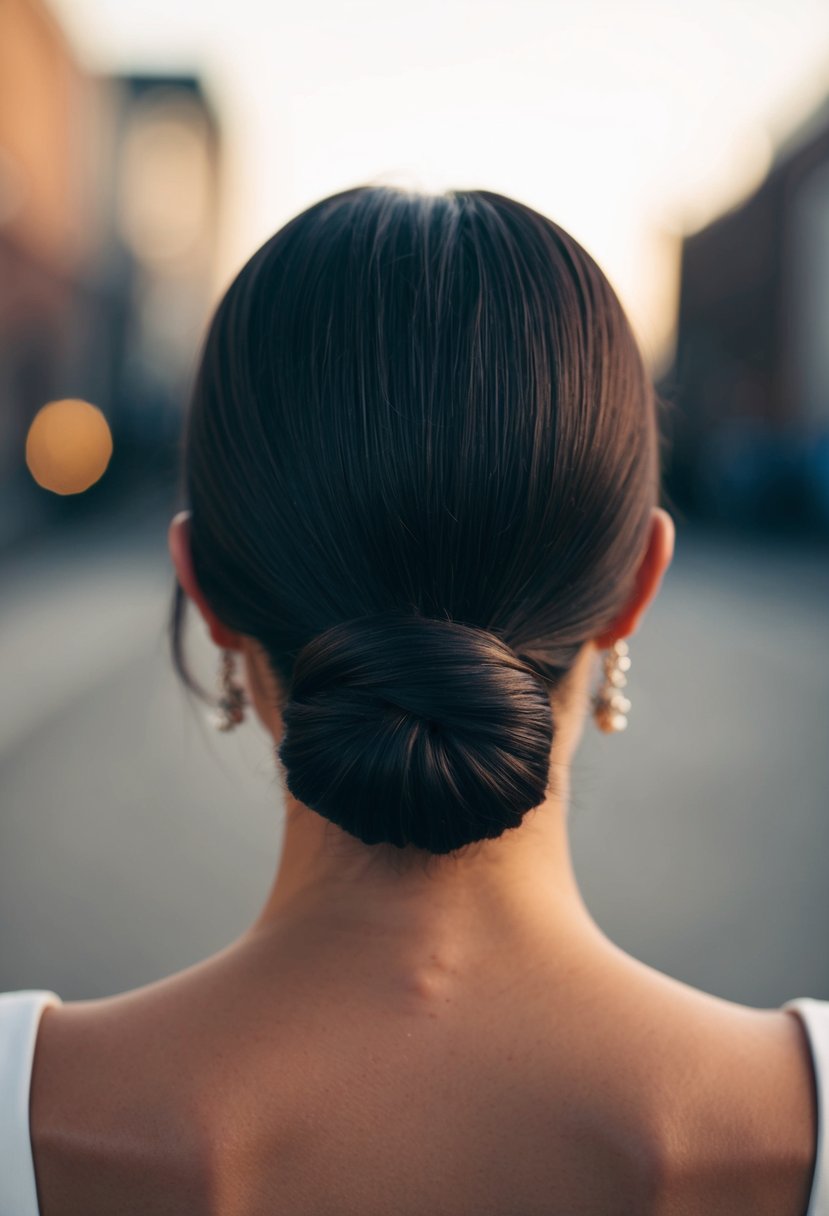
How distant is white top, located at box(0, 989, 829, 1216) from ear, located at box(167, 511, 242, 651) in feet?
1.50

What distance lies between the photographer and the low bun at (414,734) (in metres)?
0.92

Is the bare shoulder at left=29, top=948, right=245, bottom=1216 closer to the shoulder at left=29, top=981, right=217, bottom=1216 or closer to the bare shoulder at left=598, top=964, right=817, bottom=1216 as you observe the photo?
the shoulder at left=29, top=981, right=217, bottom=1216

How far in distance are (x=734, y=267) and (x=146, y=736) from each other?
22.9 meters

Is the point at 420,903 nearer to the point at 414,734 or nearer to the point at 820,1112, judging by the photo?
the point at 414,734

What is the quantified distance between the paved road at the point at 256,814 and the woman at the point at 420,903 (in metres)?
0.36

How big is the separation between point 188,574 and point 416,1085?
1.98 ft

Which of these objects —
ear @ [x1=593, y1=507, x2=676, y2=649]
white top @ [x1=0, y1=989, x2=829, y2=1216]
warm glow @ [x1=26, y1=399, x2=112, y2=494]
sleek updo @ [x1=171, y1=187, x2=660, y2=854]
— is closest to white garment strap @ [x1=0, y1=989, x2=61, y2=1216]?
white top @ [x1=0, y1=989, x2=829, y2=1216]

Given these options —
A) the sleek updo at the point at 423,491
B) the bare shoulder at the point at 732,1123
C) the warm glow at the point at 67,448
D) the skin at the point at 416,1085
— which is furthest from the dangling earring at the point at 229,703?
the warm glow at the point at 67,448

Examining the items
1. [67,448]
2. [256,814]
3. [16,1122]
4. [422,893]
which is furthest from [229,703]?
[67,448]

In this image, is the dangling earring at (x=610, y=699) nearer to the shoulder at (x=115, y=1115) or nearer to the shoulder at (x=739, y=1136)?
the shoulder at (x=739, y=1136)

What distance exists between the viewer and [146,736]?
6344 mm

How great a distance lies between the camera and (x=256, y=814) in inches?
203

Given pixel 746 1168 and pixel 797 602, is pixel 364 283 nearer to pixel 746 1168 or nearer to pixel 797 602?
pixel 746 1168

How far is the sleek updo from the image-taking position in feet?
3.09
